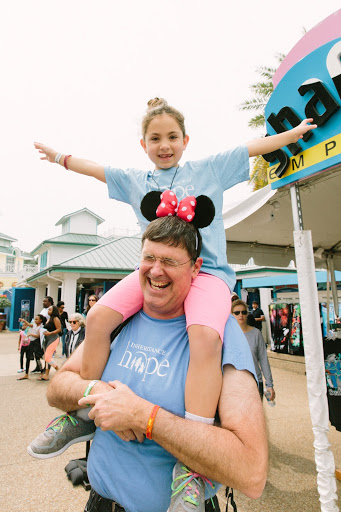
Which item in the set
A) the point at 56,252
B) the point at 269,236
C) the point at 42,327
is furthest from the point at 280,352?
the point at 56,252

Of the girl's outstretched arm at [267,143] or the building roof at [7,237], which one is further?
the building roof at [7,237]

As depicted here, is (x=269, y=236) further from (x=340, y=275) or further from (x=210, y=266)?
(x=340, y=275)

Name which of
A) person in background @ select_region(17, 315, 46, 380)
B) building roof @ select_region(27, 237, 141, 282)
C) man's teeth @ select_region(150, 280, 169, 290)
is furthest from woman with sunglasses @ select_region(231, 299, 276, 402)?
building roof @ select_region(27, 237, 141, 282)

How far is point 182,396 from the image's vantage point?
4.57ft

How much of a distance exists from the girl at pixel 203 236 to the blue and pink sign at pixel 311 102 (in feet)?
0.50

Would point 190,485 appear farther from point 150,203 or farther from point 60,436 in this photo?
point 150,203

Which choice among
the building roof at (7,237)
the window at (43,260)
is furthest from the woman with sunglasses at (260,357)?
the building roof at (7,237)

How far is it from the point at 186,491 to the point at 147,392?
15.7 inches

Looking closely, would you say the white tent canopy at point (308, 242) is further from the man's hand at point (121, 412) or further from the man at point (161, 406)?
the man's hand at point (121, 412)

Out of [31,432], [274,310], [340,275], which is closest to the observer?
[31,432]

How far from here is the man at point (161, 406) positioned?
46.8 inches

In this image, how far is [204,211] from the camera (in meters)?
1.58

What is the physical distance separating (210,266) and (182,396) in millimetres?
683

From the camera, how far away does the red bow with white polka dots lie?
5.00 feet
